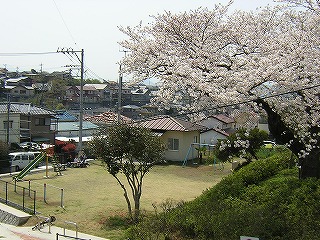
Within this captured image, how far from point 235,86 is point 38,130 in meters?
27.7

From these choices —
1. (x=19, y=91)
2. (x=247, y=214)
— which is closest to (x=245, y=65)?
(x=247, y=214)

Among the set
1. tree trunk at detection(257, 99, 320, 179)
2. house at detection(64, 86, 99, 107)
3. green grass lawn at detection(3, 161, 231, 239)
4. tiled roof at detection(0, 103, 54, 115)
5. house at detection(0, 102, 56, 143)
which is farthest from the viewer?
house at detection(64, 86, 99, 107)

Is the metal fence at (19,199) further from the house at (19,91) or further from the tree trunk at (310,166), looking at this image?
the house at (19,91)

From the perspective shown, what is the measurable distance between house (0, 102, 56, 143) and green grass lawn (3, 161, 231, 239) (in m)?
8.20

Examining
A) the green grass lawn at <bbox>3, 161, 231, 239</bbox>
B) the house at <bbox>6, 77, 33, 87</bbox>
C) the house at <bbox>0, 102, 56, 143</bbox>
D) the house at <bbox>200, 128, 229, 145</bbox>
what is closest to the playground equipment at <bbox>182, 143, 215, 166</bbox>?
the green grass lawn at <bbox>3, 161, 231, 239</bbox>

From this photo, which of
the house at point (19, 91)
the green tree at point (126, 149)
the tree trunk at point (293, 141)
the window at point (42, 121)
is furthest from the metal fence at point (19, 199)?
the house at point (19, 91)

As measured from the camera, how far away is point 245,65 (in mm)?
11836

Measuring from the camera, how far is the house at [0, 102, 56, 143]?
32625 millimetres

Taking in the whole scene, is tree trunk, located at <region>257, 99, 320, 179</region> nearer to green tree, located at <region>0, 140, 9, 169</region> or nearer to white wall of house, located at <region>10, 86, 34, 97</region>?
green tree, located at <region>0, 140, 9, 169</region>

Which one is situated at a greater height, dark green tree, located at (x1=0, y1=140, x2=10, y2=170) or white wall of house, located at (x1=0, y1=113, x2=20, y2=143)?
white wall of house, located at (x1=0, y1=113, x2=20, y2=143)

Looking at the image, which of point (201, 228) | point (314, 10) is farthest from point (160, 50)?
point (201, 228)

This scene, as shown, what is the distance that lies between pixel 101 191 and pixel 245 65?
1051cm

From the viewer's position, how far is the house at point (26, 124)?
3262 cm

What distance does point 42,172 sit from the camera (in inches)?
983
